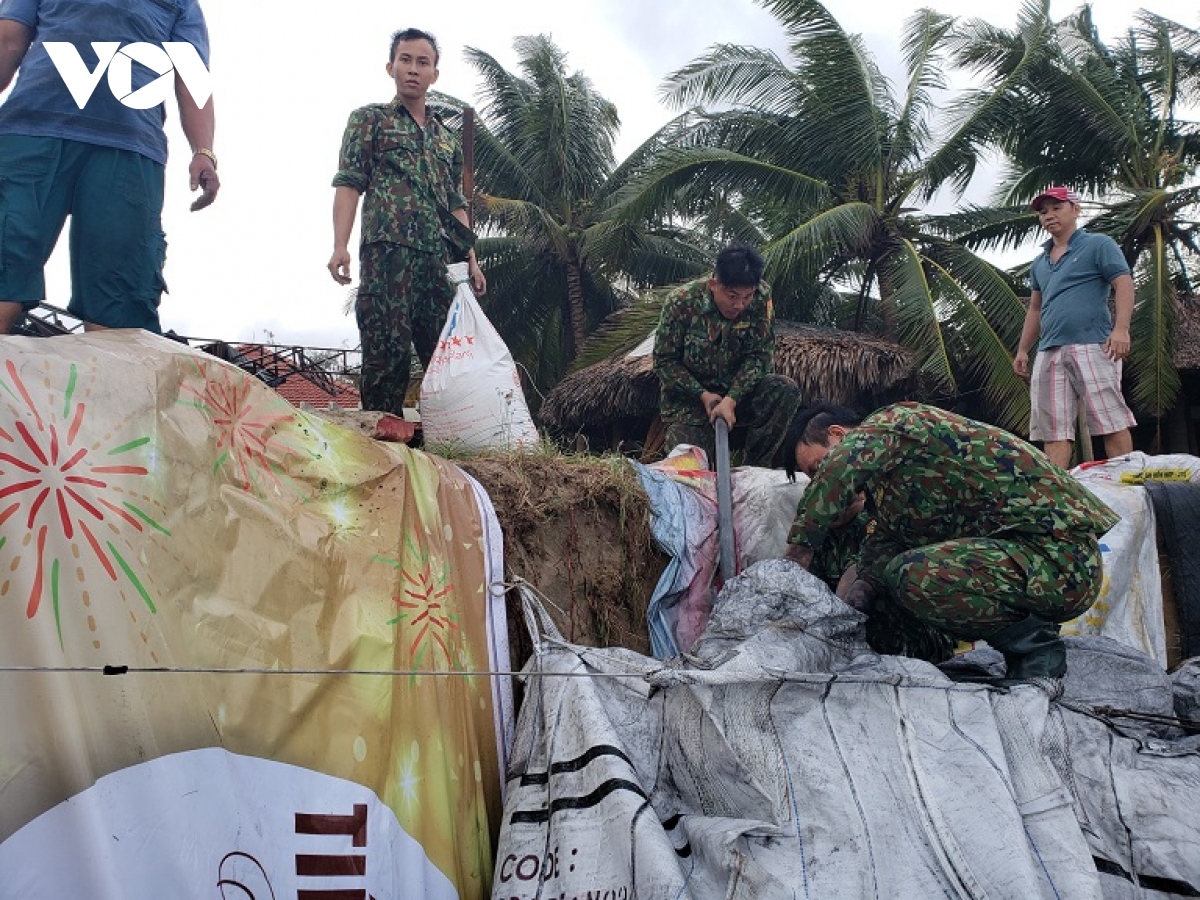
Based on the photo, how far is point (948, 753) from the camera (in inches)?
108

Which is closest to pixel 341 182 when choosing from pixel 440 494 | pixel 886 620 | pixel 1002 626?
pixel 440 494

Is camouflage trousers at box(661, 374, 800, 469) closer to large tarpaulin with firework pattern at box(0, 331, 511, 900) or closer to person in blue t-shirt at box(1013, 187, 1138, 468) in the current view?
person in blue t-shirt at box(1013, 187, 1138, 468)

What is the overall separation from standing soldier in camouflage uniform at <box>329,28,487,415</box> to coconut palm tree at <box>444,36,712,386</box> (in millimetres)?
13207

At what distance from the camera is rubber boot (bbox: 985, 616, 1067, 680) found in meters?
3.21

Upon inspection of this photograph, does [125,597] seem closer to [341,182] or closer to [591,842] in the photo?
[591,842]

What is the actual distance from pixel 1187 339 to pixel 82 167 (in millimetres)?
11743

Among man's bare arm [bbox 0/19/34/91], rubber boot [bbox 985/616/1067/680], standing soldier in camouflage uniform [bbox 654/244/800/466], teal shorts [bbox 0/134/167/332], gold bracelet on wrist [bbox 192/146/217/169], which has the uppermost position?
man's bare arm [bbox 0/19/34/91]

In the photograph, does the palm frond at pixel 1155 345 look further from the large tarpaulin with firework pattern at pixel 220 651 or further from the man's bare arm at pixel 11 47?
the man's bare arm at pixel 11 47

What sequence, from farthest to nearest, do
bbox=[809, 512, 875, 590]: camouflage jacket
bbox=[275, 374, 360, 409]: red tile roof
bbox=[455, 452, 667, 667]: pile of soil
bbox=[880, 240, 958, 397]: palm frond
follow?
bbox=[275, 374, 360, 409]: red tile roof, bbox=[880, 240, 958, 397]: palm frond, bbox=[809, 512, 875, 590]: camouflage jacket, bbox=[455, 452, 667, 667]: pile of soil

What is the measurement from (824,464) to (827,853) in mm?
1258

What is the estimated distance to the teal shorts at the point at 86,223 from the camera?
275cm

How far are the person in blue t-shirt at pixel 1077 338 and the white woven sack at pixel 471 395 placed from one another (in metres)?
2.60

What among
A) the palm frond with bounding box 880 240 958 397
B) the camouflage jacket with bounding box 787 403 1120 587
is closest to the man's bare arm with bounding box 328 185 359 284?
the camouflage jacket with bounding box 787 403 1120 587

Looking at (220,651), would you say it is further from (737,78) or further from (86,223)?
(737,78)
